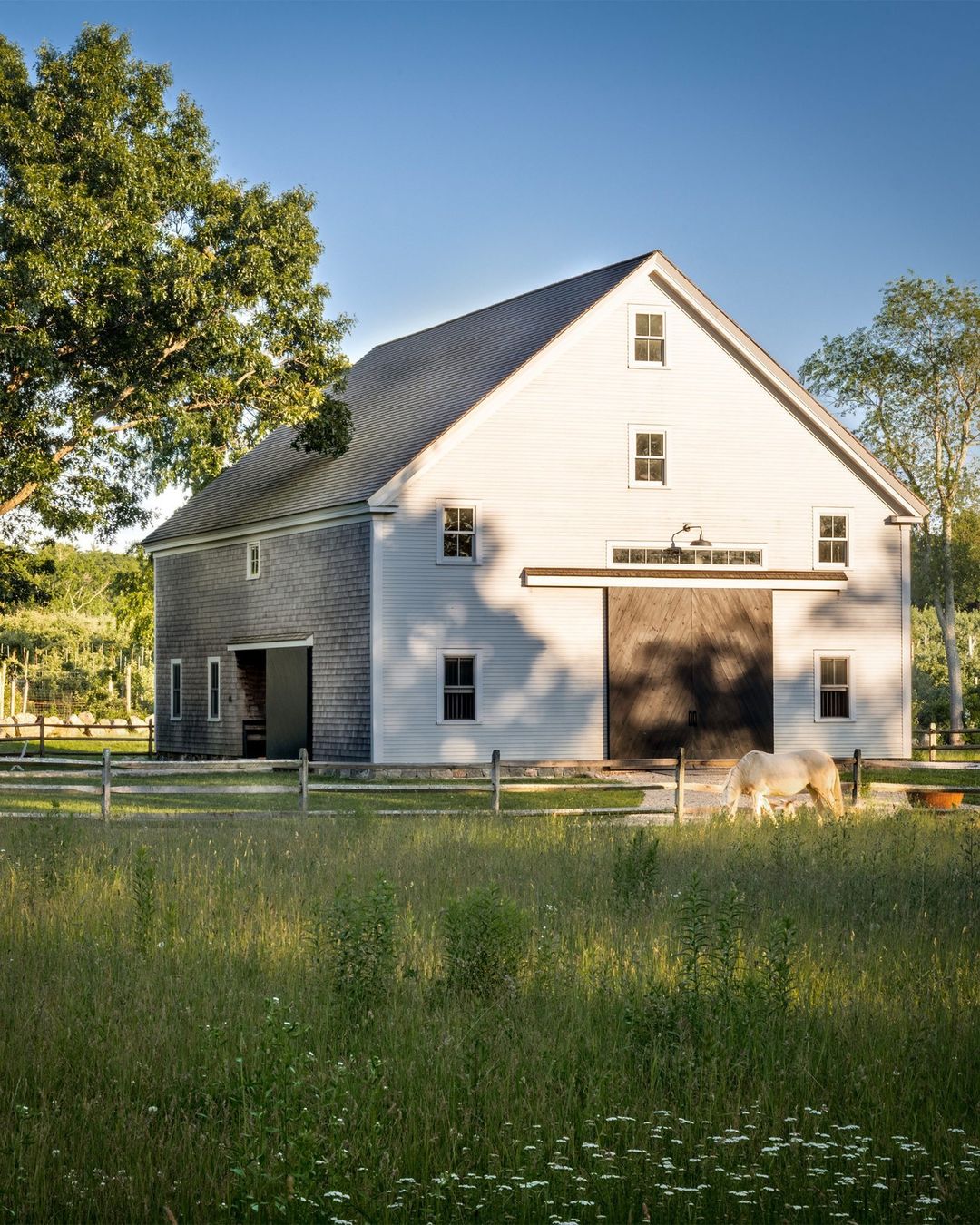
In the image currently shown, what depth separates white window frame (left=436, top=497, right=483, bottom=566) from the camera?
103 feet

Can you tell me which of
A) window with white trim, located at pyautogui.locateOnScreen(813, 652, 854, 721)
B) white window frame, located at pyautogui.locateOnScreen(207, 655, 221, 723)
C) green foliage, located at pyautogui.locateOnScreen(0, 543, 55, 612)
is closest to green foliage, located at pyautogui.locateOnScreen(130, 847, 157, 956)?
green foliage, located at pyautogui.locateOnScreen(0, 543, 55, 612)

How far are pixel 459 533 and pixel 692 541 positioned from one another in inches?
205

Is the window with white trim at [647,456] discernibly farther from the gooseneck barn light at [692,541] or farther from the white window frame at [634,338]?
the white window frame at [634,338]

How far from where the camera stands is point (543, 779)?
29.9 metres

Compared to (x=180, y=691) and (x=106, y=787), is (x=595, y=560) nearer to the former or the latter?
(x=180, y=691)

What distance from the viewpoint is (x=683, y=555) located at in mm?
33062

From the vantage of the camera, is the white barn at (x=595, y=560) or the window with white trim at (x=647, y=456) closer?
the white barn at (x=595, y=560)

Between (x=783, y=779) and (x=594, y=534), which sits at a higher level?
(x=594, y=534)

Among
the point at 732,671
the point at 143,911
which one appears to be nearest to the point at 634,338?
the point at 732,671

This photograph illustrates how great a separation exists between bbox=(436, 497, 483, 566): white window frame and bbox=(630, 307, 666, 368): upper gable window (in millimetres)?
4912

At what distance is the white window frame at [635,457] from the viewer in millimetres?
32781

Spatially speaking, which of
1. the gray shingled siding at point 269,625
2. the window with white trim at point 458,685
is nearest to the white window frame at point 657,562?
the window with white trim at point 458,685

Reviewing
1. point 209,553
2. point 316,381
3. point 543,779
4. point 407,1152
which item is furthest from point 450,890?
point 209,553

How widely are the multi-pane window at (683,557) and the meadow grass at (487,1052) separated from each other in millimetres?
19577
